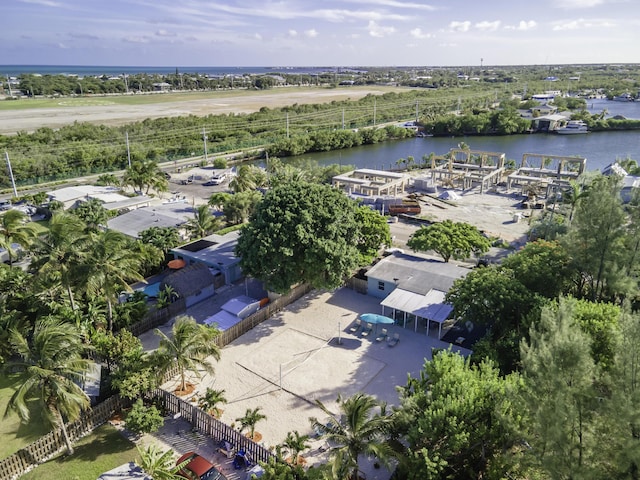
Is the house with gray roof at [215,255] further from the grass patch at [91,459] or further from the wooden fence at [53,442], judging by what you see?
the grass patch at [91,459]

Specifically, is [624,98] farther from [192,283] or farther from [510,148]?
[192,283]

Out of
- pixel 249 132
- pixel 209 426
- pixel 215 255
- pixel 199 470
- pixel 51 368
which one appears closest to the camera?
pixel 51 368

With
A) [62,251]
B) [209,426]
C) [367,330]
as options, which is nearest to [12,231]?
[62,251]

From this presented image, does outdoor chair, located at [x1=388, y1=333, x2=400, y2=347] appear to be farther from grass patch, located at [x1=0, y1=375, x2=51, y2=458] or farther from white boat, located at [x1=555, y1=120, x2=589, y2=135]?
white boat, located at [x1=555, y1=120, x2=589, y2=135]

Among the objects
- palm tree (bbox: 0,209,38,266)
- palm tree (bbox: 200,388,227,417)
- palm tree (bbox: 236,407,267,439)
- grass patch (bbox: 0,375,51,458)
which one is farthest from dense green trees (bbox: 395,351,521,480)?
palm tree (bbox: 0,209,38,266)

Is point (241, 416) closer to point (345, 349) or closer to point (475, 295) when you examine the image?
point (345, 349)

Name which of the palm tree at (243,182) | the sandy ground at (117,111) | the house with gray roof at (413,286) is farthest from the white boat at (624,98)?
the house with gray roof at (413,286)

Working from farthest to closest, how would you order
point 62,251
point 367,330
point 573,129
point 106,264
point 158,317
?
point 573,129
point 158,317
point 367,330
point 106,264
point 62,251
